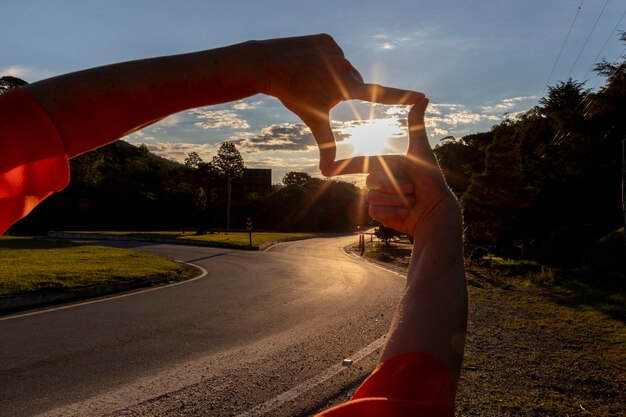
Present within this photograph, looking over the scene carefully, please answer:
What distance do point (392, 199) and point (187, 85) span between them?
553 mm

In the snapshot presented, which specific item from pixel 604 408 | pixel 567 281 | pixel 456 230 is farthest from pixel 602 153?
pixel 456 230

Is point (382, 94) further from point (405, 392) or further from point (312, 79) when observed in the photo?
point (405, 392)

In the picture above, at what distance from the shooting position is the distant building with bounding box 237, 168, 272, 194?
237ft

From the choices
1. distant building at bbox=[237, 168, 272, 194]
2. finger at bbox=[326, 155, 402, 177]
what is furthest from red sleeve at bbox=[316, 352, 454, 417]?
distant building at bbox=[237, 168, 272, 194]

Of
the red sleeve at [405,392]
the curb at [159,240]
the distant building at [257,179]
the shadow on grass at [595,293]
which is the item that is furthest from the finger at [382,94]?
the distant building at [257,179]

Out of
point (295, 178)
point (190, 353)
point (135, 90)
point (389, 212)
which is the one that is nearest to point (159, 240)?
point (190, 353)

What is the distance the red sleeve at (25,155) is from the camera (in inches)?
34.3

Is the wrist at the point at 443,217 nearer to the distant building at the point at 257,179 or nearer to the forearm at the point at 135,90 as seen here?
the forearm at the point at 135,90

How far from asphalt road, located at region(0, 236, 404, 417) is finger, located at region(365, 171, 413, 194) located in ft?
15.5

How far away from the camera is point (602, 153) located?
2583 centimetres

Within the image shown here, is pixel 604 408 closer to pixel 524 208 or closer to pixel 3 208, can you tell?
pixel 3 208

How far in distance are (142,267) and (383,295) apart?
30.6 ft

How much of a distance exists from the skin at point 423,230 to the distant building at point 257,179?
71091 mm

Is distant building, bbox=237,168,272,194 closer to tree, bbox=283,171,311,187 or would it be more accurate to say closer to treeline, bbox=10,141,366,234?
treeline, bbox=10,141,366,234
